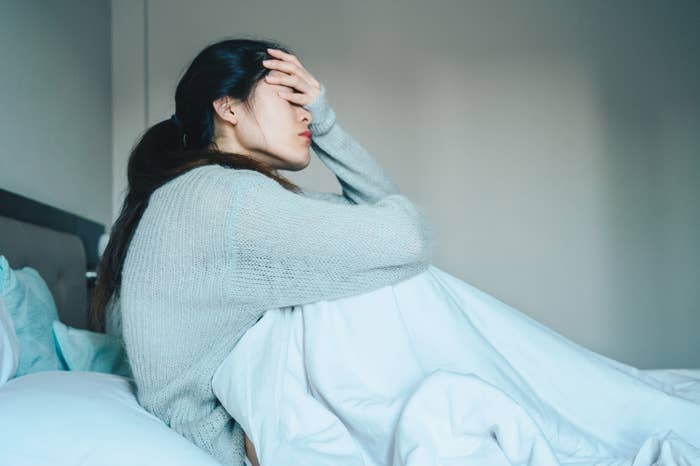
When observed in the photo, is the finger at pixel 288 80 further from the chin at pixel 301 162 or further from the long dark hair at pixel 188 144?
the chin at pixel 301 162

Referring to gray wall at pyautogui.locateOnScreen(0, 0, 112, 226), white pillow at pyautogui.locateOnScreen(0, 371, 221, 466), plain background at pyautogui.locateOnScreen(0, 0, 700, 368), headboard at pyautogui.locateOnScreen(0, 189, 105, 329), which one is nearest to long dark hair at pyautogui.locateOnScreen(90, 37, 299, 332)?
white pillow at pyautogui.locateOnScreen(0, 371, 221, 466)

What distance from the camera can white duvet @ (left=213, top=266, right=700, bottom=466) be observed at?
26.6 inches

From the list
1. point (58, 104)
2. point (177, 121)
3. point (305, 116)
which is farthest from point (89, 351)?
point (58, 104)

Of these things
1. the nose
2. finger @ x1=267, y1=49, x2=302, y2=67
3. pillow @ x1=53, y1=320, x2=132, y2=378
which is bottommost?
pillow @ x1=53, y1=320, x2=132, y2=378

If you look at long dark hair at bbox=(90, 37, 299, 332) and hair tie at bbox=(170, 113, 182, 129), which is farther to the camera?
hair tie at bbox=(170, 113, 182, 129)

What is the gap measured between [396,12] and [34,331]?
2237mm

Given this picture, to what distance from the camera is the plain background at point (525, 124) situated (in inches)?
105

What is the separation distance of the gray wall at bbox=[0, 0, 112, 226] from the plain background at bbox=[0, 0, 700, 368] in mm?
187

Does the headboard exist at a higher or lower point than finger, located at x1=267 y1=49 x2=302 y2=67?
lower

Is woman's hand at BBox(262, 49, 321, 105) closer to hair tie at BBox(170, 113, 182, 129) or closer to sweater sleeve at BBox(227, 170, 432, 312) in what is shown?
hair tie at BBox(170, 113, 182, 129)

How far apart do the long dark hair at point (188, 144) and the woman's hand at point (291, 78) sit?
1.0 inches

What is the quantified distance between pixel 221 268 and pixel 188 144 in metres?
0.46

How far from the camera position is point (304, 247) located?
0.82 metres

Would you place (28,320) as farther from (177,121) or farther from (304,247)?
(304,247)
